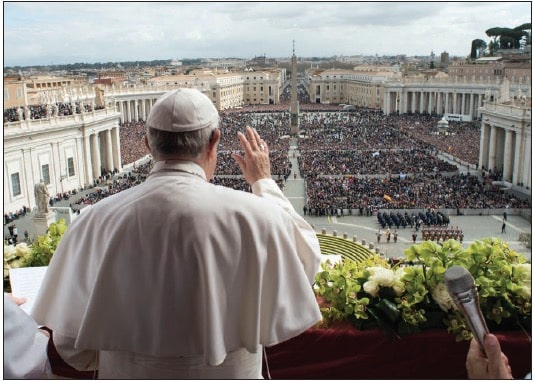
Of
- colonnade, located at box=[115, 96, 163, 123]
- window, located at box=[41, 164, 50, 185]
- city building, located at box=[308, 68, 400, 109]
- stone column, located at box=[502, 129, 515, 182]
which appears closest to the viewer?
window, located at box=[41, 164, 50, 185]

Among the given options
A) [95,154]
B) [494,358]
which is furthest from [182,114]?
[95,154]

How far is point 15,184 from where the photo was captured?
98.2 feet

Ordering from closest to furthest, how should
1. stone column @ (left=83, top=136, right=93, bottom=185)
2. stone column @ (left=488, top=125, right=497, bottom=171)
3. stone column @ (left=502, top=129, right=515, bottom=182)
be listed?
stone column @ (left=502, top=129, right=515, bottom=182), stone column @ (left=83, top=136, right=93, bottom=185), stone column @ (left=488, top=125, right=497, bottom=171)

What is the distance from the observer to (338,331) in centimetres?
410

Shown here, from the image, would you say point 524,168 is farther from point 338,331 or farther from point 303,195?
point 338,331

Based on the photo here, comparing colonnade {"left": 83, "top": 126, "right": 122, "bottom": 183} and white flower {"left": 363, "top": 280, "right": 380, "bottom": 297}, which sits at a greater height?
white flower {"left": 363, "top": 280, "right": 380, "bottom": 297}

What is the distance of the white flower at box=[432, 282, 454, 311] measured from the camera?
3946mm

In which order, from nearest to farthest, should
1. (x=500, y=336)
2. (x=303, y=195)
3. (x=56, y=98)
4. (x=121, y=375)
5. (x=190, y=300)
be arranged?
1. (x=190, y=300)
2. (x=121, y=375)
3. (x=500, y=336)
4. (x=303, y=195)
5. (x=56, y=98)

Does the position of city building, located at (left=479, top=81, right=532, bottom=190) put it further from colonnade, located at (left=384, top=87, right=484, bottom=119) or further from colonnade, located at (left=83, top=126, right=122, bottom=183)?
colonnade, located at (left=384, top=87, right=484, bottom=119)

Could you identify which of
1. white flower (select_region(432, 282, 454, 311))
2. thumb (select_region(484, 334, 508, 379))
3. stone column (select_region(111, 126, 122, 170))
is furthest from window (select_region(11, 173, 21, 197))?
thumb (select_region(484, 334, 508, 379))

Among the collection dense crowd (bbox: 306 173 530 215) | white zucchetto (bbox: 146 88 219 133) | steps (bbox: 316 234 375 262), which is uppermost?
white zucchetto (bbox: 146 88 219 133)

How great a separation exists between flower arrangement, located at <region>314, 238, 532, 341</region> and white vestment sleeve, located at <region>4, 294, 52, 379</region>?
2.08 meters

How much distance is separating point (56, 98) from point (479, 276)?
4419cm


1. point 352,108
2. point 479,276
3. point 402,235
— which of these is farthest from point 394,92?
→ point 479,276
